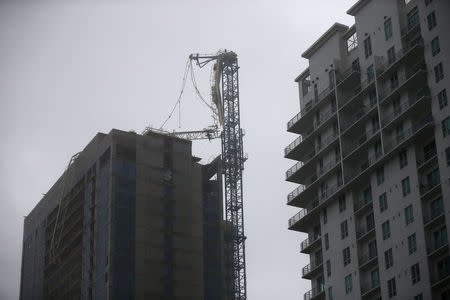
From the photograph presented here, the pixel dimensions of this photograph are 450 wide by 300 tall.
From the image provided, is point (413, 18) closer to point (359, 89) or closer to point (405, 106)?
point (405, 106)

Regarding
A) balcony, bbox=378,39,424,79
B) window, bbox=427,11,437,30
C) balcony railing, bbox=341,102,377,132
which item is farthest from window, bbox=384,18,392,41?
balcony railing, bbox=341,102,377,132

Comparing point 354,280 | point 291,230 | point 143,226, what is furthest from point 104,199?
point 354,280

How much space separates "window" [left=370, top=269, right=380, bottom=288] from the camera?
126188 millimetres

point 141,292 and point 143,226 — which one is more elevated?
point 143,226

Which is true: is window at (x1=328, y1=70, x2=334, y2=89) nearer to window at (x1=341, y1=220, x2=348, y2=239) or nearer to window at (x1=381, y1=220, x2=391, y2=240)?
window at (x1=341, y1=220, x2=348, y2=239)

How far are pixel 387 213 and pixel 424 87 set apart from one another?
1559 cm

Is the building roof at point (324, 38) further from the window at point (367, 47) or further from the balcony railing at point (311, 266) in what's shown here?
the balcony railing at point (311, 266)

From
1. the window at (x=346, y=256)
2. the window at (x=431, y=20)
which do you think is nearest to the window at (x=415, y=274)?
the window at (x=346, y=256)

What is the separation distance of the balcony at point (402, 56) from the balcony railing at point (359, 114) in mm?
3917

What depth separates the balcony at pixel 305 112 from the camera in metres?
144

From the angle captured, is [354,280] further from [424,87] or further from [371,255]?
[424,87]

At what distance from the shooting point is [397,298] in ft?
399

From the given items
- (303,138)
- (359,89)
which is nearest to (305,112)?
(303,138)

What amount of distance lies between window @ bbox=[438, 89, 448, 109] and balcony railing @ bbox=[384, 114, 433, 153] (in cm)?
215
